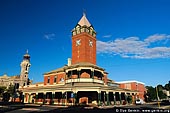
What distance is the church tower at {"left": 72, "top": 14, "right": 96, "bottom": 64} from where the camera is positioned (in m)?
40.9

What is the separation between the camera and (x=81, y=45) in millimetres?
41625

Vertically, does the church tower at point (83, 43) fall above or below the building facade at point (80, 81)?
above

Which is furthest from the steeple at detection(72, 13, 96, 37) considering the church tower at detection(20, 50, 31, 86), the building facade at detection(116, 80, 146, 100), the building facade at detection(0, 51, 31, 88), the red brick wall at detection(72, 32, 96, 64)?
the building facade at detection(0, 51, 31, 88)

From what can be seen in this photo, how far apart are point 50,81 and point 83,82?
13.3m

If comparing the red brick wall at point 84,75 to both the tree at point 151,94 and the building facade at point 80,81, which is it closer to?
the building facade at point 80,81

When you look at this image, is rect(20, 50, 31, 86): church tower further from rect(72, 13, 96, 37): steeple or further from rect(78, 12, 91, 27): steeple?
rect(78, 12, 91, 27): steeple

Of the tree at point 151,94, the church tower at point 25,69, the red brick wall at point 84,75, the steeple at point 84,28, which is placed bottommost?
the tree at point 151,94

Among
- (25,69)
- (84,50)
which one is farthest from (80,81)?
(25,69)

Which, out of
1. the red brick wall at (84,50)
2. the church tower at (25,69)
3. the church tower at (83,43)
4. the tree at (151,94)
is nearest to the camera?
the red brick wall at (84,50)

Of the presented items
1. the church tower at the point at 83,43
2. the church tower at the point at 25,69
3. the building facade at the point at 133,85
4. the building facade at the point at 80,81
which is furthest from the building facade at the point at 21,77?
the church tower at the point at 83,43

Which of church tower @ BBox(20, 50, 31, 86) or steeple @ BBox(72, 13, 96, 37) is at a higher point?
steeple @ BBox(72, 13, 96, 37)

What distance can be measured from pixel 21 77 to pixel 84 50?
146ft

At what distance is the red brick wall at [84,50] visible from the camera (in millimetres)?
40656

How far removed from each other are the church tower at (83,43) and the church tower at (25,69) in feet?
133
